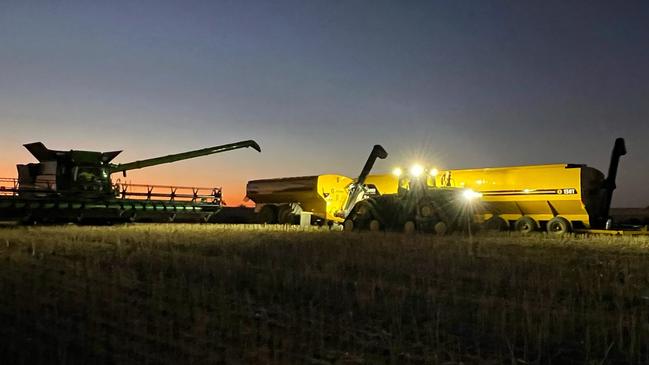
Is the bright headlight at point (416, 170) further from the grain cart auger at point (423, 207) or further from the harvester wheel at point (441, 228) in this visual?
the harvester wheel at point (441, 228)

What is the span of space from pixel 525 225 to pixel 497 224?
1335mm

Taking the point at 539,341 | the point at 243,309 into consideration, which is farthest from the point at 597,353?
the point at 243,309

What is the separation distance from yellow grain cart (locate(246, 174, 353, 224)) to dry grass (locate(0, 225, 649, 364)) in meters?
17.8

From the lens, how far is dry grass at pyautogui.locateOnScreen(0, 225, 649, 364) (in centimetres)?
535

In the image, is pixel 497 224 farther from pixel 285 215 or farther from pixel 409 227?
pixel 285 215

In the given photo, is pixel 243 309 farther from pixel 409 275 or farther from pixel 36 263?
pixel 36 263

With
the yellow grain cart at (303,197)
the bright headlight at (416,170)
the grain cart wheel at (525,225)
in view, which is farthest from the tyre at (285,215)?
the grain cart wheel at (525,225)

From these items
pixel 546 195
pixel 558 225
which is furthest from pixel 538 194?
pixel 558 225

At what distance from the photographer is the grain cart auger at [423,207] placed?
22266 millimetres

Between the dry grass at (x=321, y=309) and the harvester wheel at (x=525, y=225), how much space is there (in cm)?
1279

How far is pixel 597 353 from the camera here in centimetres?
543

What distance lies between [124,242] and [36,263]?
17.2 ft

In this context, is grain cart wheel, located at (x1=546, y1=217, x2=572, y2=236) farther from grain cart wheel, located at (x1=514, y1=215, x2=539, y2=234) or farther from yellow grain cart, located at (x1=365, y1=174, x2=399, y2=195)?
yellow grain cart, located at (x1=365, y1=174, x2=399, y2=195)

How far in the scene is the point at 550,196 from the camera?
24.9 metres
